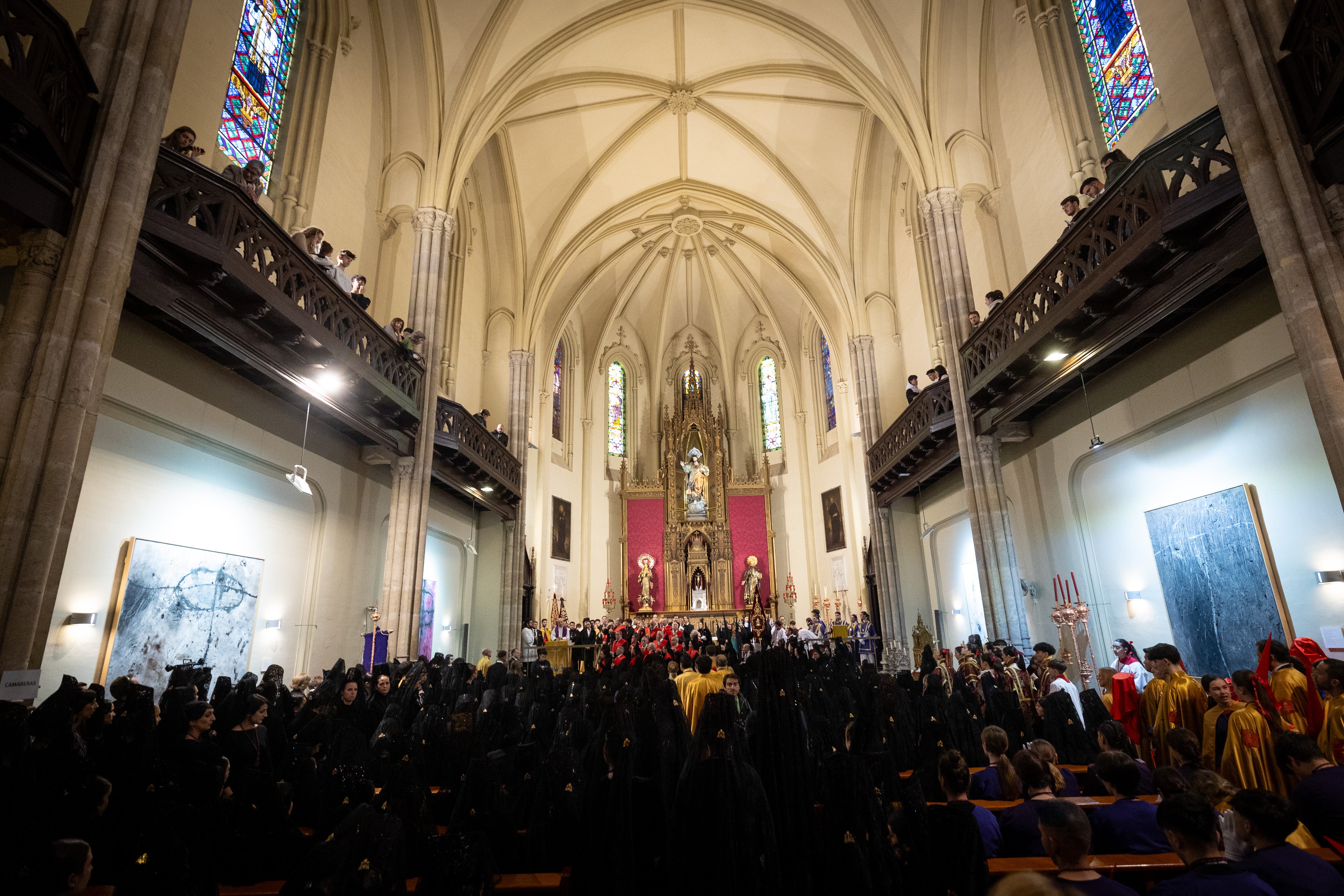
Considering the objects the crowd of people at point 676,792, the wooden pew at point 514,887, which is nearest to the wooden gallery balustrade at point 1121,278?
the crowd of people at point 676,792

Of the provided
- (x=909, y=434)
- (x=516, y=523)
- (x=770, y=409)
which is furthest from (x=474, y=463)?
(x=770, y=409)

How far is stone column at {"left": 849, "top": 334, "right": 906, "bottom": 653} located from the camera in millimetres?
18562

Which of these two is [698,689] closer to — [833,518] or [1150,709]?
[1150,709]

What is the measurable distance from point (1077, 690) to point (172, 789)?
435 inches

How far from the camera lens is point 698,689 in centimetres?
637

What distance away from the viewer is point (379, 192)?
1433 centimetres

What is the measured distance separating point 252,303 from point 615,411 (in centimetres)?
2299

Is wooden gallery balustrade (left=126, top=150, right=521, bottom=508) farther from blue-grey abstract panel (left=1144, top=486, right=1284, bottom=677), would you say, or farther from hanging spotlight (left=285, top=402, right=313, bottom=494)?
blue-grey abstract panel (left=1144, top=486, right=1284, bottom=677)

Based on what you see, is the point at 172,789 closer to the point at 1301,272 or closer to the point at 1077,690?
the point at 1301,272

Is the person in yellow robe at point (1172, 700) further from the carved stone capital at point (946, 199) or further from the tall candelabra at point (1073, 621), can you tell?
the carved stone capital at point (946, 199)

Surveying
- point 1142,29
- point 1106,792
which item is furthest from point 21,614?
point 1142,29

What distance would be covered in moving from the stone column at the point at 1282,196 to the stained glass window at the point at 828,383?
20534mm

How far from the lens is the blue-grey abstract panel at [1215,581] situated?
7.19m

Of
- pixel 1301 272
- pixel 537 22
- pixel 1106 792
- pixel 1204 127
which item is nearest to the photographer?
pixel 1106 792
